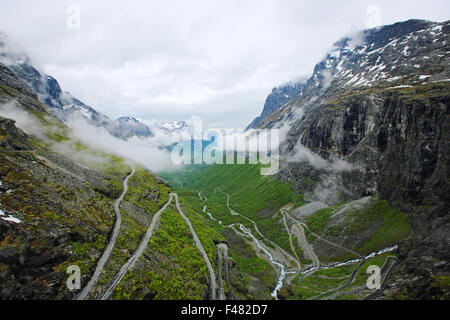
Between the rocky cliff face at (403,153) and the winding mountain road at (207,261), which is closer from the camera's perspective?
the winding mountain road at (207,261)

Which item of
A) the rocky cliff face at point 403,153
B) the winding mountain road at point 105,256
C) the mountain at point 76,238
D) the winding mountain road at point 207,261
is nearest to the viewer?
the mountain at point 76,238

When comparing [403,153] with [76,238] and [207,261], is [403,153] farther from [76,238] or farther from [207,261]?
[76,238]

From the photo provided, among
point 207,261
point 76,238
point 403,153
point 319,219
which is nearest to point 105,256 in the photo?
point 76,238

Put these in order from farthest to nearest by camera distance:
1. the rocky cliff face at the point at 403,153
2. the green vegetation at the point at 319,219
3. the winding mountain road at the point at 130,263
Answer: the green vegetation at the point at 319,219
the rocky cliff face at the point at 403,153
the winding mountain road at the point at 130,263

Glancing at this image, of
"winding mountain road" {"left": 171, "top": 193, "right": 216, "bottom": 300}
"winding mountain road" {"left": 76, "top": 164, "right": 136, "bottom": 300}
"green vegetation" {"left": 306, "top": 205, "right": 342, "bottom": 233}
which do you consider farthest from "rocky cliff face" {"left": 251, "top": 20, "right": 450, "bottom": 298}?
"winding mountain road" {"left": 76, "top": 164, "right": 136, "bottom": 300}

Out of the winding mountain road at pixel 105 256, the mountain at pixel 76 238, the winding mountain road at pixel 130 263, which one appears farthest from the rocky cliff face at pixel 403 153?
the winding mountain road at pixel 105 256

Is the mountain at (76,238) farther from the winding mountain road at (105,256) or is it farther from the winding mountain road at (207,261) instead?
the winding mountain road at (207,261)

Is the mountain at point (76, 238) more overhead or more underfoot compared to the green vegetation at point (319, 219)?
more overhead
